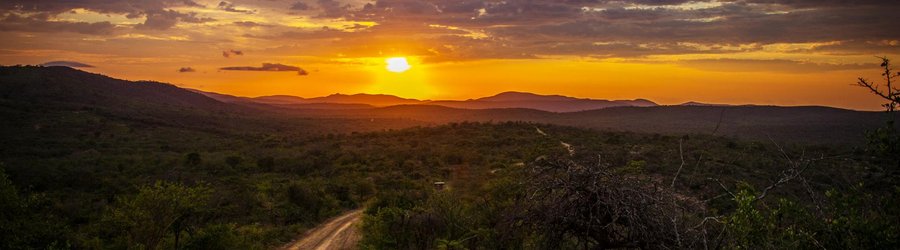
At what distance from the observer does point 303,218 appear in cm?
2659

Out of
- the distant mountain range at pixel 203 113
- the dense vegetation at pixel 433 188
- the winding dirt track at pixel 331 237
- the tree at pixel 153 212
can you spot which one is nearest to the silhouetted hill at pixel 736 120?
the distant mountain range at pixel 203 113

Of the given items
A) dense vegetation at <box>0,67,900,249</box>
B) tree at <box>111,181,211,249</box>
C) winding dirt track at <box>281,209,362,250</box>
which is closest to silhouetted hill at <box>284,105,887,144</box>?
dense vegetation at <box>0,67,900,249</box>

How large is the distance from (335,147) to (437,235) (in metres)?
45.9

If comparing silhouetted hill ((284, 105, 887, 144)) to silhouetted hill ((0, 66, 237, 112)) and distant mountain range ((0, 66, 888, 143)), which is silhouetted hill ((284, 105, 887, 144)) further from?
silhouetted hill ((0, 66, 237, 112))

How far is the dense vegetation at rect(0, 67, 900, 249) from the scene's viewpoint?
20.8ft

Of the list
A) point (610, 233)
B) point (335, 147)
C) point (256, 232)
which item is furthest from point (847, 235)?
point (335, 147)

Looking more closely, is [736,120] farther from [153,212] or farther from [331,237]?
[153,212]

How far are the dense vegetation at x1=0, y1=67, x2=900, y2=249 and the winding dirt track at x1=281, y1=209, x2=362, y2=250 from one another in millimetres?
1033

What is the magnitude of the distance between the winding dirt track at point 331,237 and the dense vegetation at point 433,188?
103 cm

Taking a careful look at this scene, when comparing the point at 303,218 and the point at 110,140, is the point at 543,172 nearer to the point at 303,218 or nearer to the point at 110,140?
the point at 303,218

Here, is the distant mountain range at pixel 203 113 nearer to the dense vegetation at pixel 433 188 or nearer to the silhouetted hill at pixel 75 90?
the silhouetted hill at pixel 75 90

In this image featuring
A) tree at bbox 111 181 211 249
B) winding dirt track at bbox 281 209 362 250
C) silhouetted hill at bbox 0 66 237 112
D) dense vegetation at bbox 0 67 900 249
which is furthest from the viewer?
silhouetted hill at bbox 0 66 237 112

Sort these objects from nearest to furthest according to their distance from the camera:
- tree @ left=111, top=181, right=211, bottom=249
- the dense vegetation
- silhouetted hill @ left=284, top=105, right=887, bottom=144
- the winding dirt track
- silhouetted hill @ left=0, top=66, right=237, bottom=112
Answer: the dense vegetation, tree @ left=111, top=181, right=211, bottom=249, the winding dirt track, silhouetted hill @ left=284, top=105, right=887, bottom=144, silhouetted hill @ left=0, top=66, right=237, bottom=112

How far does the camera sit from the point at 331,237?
22844 mm
